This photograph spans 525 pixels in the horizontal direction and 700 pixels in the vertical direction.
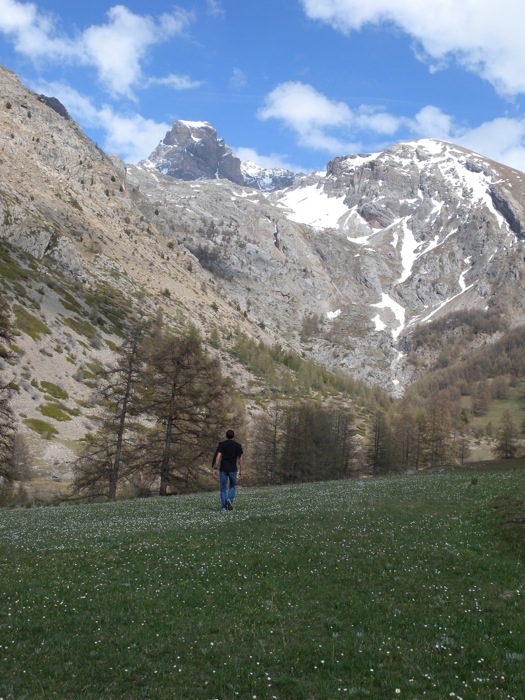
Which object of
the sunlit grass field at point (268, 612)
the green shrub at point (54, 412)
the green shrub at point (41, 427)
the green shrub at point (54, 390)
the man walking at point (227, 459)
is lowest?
the sunlit grass field at point (268, 612)

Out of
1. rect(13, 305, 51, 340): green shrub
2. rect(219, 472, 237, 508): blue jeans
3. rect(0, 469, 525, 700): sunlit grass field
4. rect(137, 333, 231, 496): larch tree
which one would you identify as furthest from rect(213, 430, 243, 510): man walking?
rect(13, 305, 51, 340): green shrub

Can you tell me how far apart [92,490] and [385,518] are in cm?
3601

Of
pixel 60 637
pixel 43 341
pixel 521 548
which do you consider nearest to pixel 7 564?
pixel 60 637

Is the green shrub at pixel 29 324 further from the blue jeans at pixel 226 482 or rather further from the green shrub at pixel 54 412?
the blue jeans at pixel 226 482

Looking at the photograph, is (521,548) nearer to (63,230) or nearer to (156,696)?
(156,696)

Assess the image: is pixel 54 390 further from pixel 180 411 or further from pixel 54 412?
pixel 180 411

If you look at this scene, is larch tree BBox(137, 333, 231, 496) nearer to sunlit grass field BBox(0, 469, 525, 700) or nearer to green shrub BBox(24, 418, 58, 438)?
sunlit grass field BBox(0, 469, 525, 700)

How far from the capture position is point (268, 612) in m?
10.3

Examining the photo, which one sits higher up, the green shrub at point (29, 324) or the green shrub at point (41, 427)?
the green shrub at point (29, 324)

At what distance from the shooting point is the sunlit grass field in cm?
750

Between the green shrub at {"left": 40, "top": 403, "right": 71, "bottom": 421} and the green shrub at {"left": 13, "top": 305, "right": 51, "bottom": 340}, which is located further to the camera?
the green shrub at {"left": 13, "top": 305, "right": 51, "bottom": 340}

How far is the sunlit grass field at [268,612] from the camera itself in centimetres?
750

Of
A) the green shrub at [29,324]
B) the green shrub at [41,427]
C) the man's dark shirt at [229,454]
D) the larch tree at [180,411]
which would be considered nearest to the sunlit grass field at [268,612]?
the man's dark shirt at [229,454]

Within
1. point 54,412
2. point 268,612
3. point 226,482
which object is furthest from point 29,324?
point 268,612
